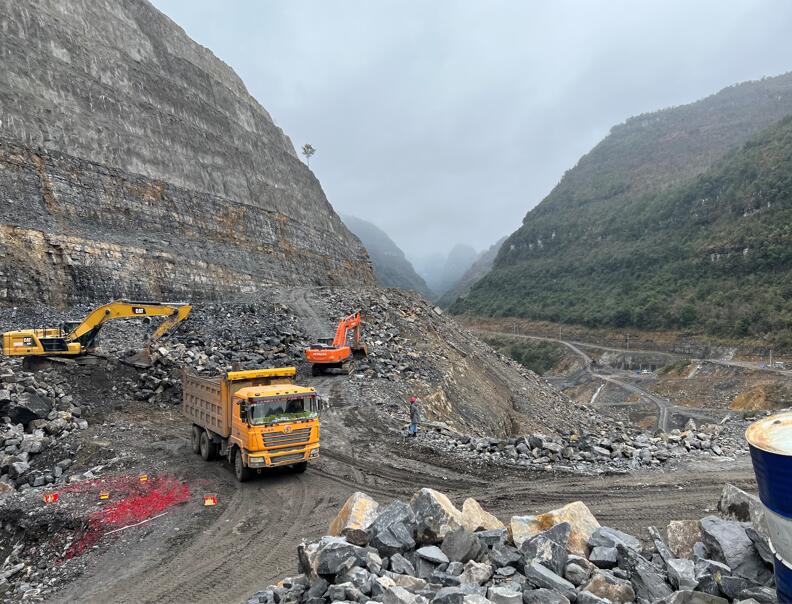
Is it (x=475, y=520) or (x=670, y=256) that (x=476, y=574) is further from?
(x=670, y=256)

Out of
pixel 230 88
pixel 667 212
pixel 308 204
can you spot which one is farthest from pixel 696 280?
pixel 230 88

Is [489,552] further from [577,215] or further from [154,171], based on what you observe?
[577,215]

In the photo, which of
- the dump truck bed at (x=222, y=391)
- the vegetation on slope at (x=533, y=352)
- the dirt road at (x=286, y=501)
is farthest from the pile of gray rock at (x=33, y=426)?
the vegetation on slope at (x=533, y=352)

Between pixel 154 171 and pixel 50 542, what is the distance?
1081 inches

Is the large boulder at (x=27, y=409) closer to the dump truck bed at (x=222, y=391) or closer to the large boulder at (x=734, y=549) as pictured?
the dump truck bed at (x=222, y=391)

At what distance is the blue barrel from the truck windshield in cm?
832

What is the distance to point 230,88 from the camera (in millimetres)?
44594

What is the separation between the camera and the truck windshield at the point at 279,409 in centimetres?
990

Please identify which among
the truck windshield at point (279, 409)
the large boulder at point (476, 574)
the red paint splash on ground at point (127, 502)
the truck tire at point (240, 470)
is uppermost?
the truck windshield at point (279, 409)

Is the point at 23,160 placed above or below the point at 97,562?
above

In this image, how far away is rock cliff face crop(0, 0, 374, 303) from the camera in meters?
23.4

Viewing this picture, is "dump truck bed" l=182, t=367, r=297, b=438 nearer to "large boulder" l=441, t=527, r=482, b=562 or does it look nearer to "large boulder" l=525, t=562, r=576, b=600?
"large boulder" l=441, t=527, r=482, b=562

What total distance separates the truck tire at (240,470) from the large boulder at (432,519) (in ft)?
19.0

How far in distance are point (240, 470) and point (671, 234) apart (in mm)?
78520
